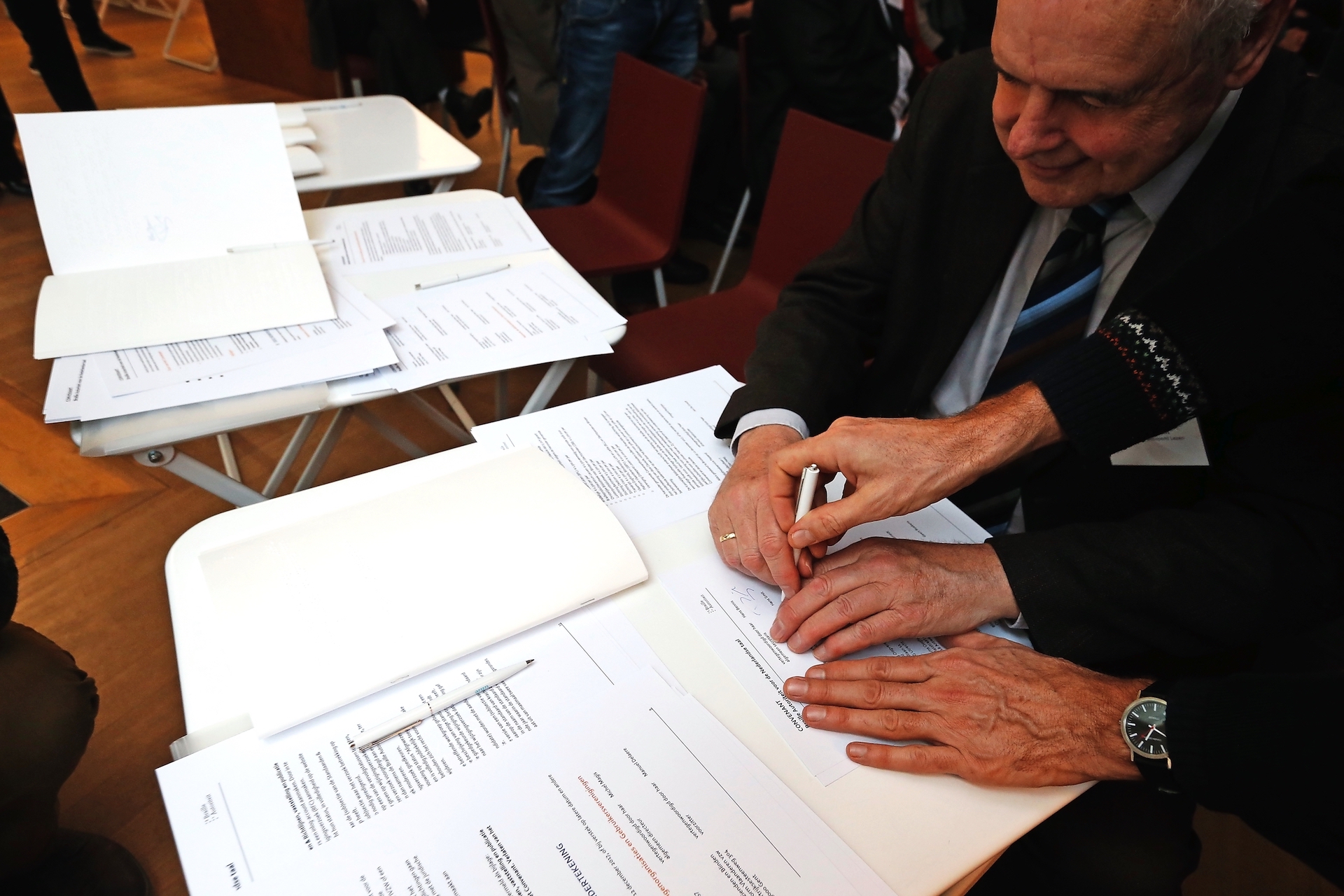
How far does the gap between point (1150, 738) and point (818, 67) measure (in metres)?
2.58

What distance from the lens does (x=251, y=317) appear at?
1235 mm

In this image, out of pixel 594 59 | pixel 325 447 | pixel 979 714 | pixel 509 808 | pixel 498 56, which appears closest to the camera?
pixel 509 808

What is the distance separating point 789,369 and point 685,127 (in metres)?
1.13

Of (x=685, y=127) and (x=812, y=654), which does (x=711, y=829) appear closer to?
(x=812, y=654)

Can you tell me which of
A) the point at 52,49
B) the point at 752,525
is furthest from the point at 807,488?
the point at 52,49

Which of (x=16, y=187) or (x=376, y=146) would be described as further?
(x=16, y=187)

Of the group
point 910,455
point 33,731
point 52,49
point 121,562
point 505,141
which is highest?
point 910,455

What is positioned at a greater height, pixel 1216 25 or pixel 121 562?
Result: pixel 1216 25

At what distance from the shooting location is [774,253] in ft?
6.66

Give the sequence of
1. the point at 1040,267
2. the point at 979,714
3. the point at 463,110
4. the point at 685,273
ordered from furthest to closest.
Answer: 1. the point at 463,110
2. the point at 685,273
3. the point at 1040,267
4. the point at 979,714

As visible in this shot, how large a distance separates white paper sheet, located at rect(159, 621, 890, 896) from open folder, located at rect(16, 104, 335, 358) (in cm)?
78

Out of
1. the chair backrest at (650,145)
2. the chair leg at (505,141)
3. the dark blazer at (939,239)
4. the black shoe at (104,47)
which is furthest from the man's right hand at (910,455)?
the black shoe at (104,47)

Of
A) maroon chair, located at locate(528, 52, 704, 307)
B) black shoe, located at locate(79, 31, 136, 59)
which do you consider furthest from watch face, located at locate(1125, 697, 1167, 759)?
black shoe, located at locate(79, 31, 136, 59)

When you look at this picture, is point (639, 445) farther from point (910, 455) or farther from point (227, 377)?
point (227, 377)
